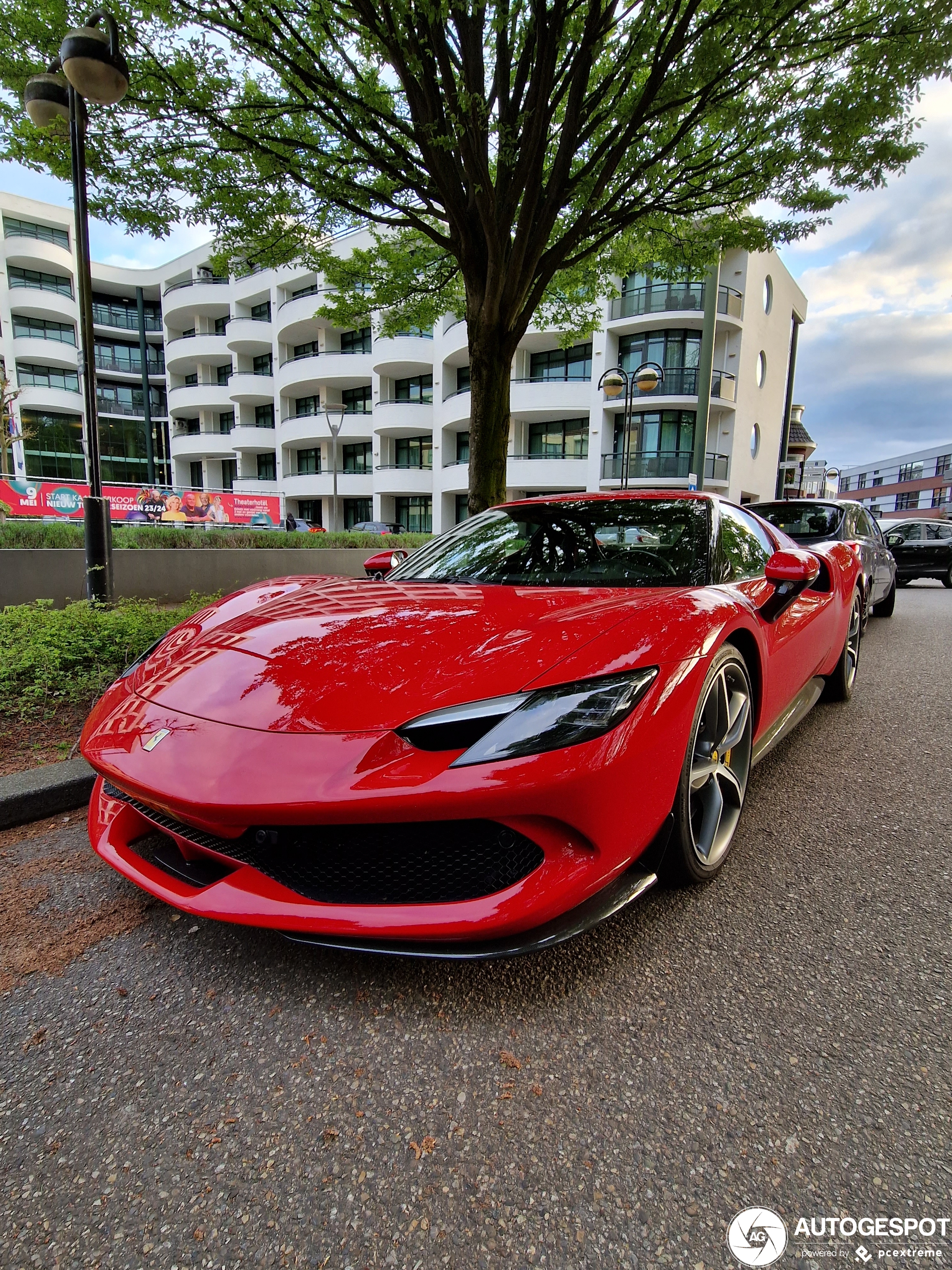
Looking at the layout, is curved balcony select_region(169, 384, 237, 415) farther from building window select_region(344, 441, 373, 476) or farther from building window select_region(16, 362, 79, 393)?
building window select_region(344, 441, 373, 476)

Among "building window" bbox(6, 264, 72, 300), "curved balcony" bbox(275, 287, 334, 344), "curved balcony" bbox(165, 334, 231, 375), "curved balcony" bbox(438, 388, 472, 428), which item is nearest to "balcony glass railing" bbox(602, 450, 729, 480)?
"curved balcony" bbox(438, 388, 472, 428)

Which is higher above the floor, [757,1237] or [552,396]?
[552,396]

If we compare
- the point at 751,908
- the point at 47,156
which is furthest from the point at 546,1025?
the point at 47,156

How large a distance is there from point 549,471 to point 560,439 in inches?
69.0

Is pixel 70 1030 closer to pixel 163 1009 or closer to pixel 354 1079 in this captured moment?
pixel 163 1009

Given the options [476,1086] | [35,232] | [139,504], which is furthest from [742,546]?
[35,232]

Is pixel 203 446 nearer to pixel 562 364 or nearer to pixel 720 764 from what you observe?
pixel 562 364

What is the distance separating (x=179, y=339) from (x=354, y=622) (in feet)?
143

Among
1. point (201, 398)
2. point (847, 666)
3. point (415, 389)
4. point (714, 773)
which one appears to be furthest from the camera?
point (201, 398)

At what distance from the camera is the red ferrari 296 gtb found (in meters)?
1.32

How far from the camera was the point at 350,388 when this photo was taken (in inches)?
1272

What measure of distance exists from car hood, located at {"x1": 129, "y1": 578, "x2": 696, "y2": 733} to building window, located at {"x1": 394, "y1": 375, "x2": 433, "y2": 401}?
29.2 metres

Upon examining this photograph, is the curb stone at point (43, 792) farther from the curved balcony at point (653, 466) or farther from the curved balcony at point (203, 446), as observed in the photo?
the curved balcony at point (203, 446)

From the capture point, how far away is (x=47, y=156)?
5582 millimetres
